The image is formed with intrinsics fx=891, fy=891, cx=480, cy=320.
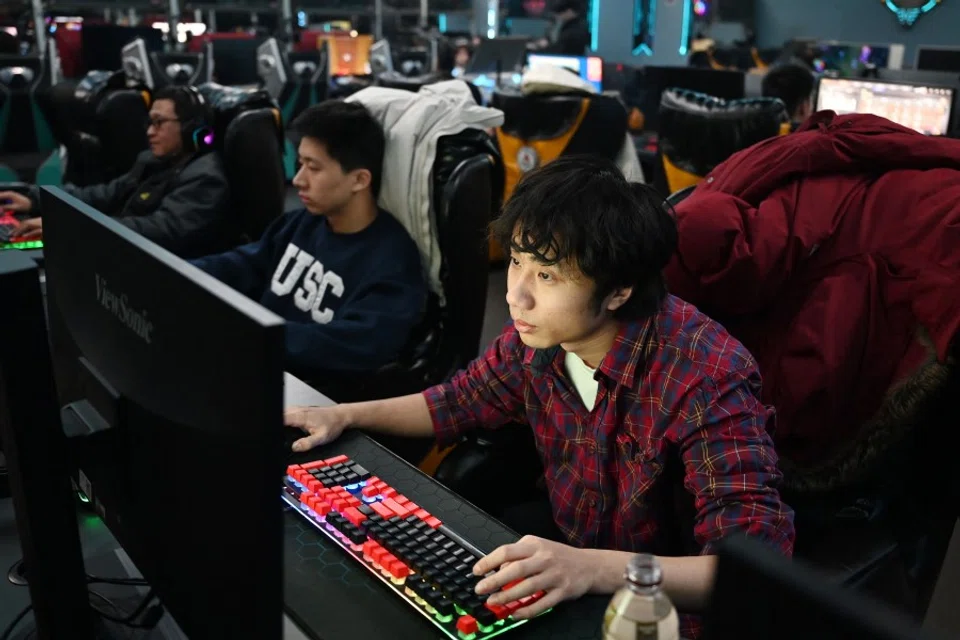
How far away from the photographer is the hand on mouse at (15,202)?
266 cm

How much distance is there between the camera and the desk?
0.89 meters

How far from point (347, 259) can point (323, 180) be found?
0.61ft

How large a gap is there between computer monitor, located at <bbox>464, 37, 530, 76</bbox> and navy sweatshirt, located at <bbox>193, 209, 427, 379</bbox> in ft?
15.4

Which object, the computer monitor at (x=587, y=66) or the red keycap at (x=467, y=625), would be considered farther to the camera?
the computer monitor at (x=587, y=66)

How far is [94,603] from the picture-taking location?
3.41 feet

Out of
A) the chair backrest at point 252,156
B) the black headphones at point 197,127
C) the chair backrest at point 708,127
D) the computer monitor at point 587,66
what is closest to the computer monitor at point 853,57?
the computer monitor at point 587,66

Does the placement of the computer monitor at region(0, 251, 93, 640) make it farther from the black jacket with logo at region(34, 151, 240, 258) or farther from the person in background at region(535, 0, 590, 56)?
the person in background at region(535, 0, 590, 56)

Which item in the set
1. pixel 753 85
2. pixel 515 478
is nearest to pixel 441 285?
pixel 515 478

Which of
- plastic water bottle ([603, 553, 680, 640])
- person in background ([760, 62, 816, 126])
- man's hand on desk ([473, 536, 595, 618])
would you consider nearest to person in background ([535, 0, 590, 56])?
person in background ([760, 62, 816, 126])

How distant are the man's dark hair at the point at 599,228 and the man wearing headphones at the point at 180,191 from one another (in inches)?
66.7

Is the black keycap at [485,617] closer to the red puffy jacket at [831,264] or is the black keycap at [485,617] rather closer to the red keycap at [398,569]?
the red keycap at [398,569]

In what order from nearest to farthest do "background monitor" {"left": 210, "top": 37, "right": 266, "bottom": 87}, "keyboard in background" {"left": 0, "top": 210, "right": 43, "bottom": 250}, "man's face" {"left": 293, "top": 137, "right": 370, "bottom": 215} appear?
"man's face" {"left": 293, "top": 137, "right": 370, "bottom": 215}, "keyboard in background" {"left": 0, "top": 210, "right": 43, "bottom": 250}, "background monitor" {"left": 210, "top": 37, "right": 266, "bottom": 87}

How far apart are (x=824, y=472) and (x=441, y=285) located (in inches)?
39.3

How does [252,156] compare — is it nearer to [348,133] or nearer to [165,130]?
[165,130]
